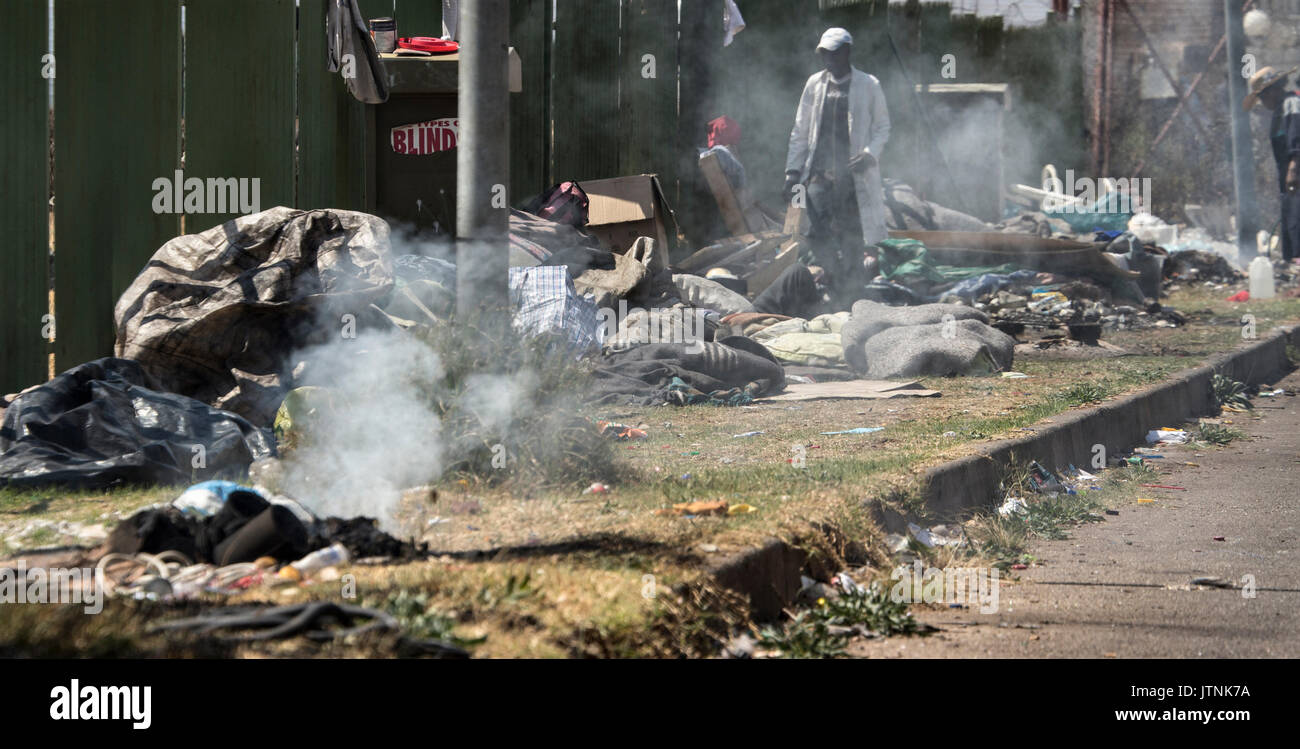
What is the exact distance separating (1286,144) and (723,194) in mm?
7063

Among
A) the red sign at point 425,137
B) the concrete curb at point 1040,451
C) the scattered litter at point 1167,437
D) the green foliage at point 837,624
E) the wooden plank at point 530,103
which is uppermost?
the wooden plank at point 530,103

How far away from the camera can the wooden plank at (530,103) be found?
1034 centimetres

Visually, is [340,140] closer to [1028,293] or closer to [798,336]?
[798,336]

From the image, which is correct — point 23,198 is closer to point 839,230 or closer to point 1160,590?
point 1160,590

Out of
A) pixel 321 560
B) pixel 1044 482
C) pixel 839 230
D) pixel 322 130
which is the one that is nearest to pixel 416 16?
pixel 322 130

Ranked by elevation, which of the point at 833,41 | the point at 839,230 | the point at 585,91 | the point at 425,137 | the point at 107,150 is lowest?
the point at 839,230

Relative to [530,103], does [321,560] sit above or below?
below

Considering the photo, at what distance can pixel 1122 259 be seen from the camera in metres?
12.6

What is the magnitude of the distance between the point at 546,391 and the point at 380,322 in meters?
1.70

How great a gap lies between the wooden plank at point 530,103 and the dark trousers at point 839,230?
234cm

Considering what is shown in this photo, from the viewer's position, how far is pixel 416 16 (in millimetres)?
9148

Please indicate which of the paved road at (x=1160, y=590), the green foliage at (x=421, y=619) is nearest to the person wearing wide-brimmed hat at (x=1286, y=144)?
the paved road at (x=1160, y=590)

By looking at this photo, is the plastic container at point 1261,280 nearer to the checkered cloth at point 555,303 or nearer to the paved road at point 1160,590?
the paved road at point 1160,590
